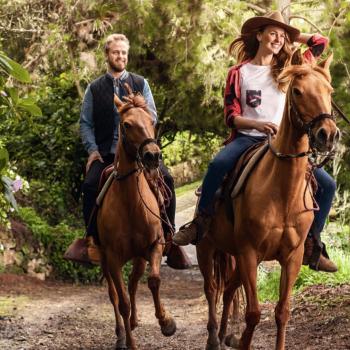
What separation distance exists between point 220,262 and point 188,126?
6957 millimetres

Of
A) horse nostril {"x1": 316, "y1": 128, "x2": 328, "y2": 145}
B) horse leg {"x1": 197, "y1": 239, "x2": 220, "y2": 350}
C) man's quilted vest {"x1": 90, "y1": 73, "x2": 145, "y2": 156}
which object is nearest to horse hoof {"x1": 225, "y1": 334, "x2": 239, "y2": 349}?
horse leg {"x1": 197, "y1": 239, "x2": 220, "y2": 350}

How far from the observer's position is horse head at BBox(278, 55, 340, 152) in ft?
18.1

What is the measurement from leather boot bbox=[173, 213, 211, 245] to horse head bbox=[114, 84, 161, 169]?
0.79 meters

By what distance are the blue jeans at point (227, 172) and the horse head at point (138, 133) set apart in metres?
0.55

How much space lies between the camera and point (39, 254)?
44.2 ft

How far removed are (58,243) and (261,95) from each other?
7.10 m

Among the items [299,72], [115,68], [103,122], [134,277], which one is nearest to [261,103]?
[299,72]

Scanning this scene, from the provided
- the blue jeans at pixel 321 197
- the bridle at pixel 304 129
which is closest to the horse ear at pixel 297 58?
the bridle at pixel 304 129

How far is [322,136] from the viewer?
550cm

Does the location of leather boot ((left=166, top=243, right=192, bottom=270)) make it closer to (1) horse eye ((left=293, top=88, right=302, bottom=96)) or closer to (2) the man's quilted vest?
(2) the man's quilted vest

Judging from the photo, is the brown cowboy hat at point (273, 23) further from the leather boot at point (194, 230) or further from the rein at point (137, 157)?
the leather boot at point (194, 230)

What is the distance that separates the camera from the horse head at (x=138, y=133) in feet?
22.5

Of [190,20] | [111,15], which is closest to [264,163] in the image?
[190,20]

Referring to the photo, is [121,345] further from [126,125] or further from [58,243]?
[58,243]
